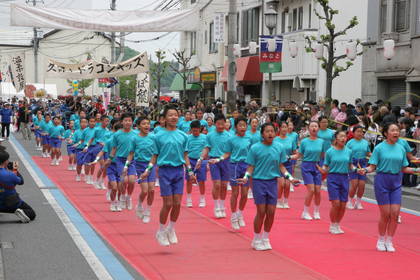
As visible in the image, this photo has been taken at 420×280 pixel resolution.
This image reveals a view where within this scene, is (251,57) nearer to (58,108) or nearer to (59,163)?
(58,108)

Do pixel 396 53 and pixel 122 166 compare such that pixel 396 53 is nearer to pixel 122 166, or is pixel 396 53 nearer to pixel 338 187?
pixel 122 166

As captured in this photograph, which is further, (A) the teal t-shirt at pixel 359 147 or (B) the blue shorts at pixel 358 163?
(B) the blue shorts at pixel 358 163

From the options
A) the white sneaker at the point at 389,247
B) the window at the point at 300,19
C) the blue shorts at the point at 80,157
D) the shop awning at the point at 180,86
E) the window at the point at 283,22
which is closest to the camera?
the white sneaker at the point at 389,247

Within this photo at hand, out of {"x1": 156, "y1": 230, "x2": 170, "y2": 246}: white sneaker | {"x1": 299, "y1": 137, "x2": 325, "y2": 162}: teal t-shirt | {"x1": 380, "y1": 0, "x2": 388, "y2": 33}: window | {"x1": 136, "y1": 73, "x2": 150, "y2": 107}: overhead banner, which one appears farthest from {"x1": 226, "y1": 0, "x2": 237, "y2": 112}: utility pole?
{"x1": 156, "y1": 230, "x2": 170, "y2": 246}: white sneaker

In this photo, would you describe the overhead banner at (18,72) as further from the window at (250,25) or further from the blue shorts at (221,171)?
the blue shorts at (221,171)

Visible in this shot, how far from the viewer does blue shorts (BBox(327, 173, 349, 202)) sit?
37.0 feet

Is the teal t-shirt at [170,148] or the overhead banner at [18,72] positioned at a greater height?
the overhead banner at [18,72]

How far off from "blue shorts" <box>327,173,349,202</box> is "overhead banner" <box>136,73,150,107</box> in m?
22.2

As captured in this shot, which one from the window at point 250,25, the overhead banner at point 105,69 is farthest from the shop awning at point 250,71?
the overhead banner at point 105,69

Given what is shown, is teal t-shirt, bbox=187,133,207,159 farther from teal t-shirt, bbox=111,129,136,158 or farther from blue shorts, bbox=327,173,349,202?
blue shorts, bbox=327,173,349,202

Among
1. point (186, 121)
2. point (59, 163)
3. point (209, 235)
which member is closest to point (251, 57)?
point (59, 163)

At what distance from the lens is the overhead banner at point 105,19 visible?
17.2 meters

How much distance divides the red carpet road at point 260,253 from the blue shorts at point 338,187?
1.95 ft

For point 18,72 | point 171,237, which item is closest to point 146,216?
point 171,237
